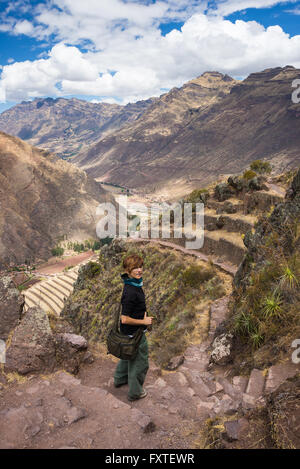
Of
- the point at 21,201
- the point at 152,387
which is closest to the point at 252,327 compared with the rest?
the point at 152,387

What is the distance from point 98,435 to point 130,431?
1.30ft

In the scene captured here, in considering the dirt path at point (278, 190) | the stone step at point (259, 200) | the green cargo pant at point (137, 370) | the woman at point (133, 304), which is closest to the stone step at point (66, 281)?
the stone step at point (259, 200)

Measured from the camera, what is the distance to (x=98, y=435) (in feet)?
11.9

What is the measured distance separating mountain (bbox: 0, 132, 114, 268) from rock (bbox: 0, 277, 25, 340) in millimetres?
88854

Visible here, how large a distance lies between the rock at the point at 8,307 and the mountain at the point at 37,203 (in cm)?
8885

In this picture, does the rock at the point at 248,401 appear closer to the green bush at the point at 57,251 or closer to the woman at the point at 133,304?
the woman at the point at 133,304

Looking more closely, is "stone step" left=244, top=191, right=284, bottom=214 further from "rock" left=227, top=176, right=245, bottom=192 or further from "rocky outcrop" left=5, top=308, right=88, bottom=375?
"rocky outcrop" left=5, top=308, right=88, bottom=375

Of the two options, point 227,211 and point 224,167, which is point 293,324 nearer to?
point 227,211

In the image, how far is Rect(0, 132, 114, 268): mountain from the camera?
98.2 m

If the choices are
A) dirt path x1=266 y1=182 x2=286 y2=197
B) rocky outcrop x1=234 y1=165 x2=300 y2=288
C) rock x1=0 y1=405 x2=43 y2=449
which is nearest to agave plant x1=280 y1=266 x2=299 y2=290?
rocky outcrop x1=234 y1=165 x2=300 y2=288

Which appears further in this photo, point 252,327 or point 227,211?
point 227,211

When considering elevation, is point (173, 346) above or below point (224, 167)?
below

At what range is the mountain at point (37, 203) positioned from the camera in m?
98.2

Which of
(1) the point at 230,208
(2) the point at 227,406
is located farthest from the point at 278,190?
(2) the point at 227,406
